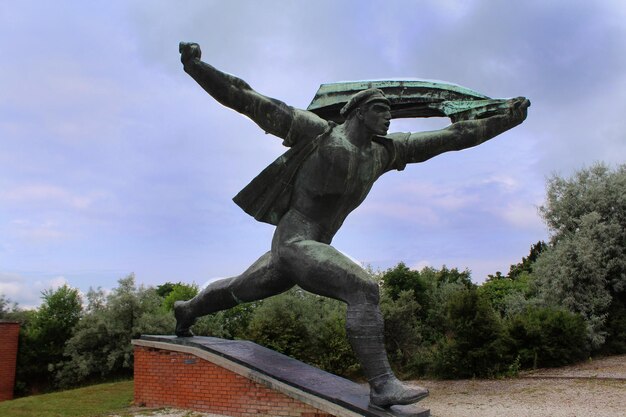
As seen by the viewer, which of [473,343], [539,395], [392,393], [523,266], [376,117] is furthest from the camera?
[523,266]

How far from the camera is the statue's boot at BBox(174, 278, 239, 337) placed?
5.81m

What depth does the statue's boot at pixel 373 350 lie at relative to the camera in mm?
4352

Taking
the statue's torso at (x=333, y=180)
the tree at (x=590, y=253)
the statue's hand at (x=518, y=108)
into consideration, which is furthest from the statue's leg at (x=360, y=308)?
the tree at (x=590, y=253)

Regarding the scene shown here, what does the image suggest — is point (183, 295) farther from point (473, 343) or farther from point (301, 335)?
point (473, 343)

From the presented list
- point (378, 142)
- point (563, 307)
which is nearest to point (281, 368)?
point (378, 142)

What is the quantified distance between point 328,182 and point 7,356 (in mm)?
14431

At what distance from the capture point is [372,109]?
4.84 metres

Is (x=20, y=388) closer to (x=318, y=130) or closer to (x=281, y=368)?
(x=281, y=368)

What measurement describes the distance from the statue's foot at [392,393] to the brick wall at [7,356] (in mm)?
14333

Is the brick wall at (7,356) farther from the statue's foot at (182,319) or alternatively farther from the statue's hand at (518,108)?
the statue's hand at (518,108)

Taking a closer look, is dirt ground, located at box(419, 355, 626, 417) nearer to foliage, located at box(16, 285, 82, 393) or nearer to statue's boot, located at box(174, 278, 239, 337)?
statue's boot, located at box(174, 278, 239, 337)

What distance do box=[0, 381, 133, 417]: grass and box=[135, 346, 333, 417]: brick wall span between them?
467 millimetres

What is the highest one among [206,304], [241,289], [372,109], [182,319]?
[372,109]

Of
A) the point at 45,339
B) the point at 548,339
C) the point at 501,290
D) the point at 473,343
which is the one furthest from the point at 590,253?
the point at 45,339
